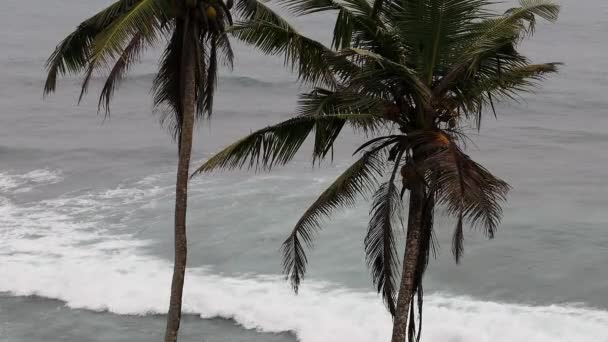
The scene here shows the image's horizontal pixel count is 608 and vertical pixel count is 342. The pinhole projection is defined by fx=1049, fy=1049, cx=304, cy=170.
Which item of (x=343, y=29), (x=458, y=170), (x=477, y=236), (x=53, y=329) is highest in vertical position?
(x=343, y=29)

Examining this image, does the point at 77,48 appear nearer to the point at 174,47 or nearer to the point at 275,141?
the point at 174,47

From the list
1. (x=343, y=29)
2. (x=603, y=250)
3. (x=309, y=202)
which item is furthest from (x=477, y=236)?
(x=343, y=29)

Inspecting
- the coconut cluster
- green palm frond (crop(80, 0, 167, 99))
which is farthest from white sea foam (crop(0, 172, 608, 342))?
green palm frond (crop(80, 0, 167, 99))

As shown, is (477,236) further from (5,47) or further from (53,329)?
(5,47)

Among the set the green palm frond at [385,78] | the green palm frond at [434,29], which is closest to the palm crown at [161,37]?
the green palm frond at [385,78]

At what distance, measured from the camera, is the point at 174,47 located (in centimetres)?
1405

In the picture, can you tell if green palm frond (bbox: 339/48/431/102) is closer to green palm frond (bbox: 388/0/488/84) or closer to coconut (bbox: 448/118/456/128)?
green palm frond (bbox: 388/0/488/84)

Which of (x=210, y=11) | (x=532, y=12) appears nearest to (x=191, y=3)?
(x=210, y=11)

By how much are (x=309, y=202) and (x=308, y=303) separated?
876cm

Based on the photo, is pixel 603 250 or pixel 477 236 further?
pixel 477 236

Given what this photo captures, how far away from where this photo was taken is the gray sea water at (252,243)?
22.7m

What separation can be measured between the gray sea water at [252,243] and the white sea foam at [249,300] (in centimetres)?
5

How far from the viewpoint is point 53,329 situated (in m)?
21.8

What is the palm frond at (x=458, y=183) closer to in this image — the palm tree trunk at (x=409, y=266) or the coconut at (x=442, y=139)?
the coconut at (x=442, y=139)
